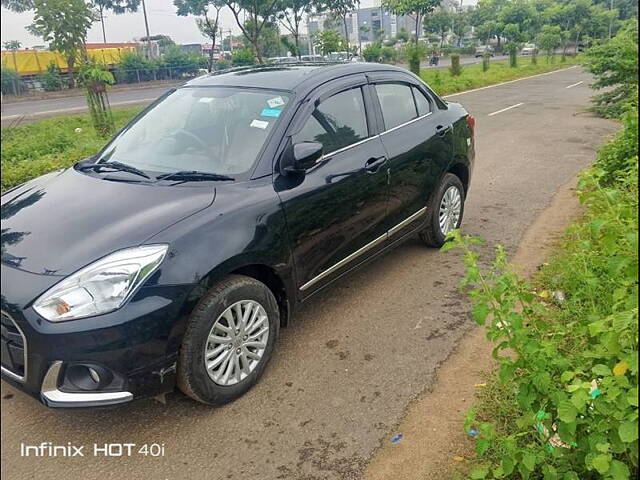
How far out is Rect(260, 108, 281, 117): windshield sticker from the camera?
3477mm

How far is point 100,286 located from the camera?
249cm

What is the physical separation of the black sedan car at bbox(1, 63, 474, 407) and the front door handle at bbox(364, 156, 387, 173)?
1 centimetres

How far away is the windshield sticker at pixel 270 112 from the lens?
3.48 m

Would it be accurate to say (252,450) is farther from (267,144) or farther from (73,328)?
(267,144)

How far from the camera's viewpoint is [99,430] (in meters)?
2.81

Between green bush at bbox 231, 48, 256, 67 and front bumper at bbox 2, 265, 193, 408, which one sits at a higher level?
green bush at bbox 231, 48, 256, 67

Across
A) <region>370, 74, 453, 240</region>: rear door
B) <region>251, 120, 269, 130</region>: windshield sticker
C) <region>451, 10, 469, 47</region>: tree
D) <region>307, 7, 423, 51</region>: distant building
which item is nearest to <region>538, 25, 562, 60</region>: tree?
<region>307, 7, 423, 51</region>: distant building

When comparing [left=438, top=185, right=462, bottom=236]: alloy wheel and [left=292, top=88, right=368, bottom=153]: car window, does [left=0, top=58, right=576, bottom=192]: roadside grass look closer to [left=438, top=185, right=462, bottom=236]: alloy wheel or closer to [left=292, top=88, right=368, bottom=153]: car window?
[left=292, top=88, right=368, bottom=153]: car window

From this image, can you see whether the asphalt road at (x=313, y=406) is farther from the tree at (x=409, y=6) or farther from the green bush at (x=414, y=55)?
the tree at (x=409, y=6)

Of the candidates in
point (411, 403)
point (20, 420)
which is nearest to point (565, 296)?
point (411, 403)

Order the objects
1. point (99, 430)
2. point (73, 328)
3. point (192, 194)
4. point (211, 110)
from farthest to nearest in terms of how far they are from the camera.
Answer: point (211, 110), point (192, 194), point (99, 430), point (73, 328)

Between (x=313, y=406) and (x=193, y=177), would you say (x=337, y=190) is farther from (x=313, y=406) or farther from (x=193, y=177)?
(x=313, y=406)

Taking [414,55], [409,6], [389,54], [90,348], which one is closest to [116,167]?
[90,348]

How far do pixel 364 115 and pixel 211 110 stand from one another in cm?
111
